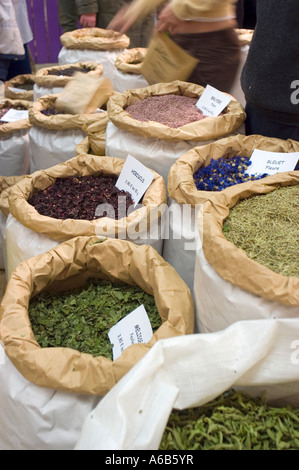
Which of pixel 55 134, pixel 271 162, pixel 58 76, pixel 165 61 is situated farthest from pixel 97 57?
pixel 271 162

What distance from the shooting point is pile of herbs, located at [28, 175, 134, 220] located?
1297 millimetres

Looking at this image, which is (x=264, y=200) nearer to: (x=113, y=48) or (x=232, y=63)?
(x=232, y=63)

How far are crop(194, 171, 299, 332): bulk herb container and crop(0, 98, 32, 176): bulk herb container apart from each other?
1.47 metres

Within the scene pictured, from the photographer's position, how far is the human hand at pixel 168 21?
4.94ft

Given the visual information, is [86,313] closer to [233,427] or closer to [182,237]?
[182,237]

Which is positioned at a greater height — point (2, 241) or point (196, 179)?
point (196, 179)

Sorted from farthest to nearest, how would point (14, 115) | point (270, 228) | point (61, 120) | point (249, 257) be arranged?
point (14, 115) → point (61, 120) → point (270, 228) → point (249, 257)

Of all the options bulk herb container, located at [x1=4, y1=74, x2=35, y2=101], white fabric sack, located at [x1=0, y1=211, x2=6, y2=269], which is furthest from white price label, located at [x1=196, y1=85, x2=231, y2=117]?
bulk herb container, located at [x1=4, y1=74, x2=35, y2=101]

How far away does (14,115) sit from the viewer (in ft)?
7.66

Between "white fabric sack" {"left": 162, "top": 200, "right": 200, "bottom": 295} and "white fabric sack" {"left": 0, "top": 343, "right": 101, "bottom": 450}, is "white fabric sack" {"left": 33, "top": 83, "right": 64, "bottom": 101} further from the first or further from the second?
"white fabric sack" {"left": 0, "top": 343, "right": 101, "bottom": 450}

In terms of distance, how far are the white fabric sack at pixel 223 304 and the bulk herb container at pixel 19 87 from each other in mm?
2319

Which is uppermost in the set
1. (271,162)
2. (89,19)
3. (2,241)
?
(89,19)

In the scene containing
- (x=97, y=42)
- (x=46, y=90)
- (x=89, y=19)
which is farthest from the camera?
(x=89, y=19)

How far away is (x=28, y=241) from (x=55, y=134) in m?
0.86
